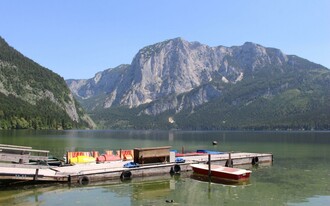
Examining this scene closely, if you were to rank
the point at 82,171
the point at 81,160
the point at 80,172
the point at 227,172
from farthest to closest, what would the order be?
the point at 81,160
the point at 227,172
the point at 82,171
the point at 80,172

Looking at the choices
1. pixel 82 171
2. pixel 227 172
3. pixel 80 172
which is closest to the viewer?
pixel 80 172

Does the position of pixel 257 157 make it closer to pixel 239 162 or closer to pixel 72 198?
pixel 239 162

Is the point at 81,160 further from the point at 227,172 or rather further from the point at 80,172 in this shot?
the point at 227,172

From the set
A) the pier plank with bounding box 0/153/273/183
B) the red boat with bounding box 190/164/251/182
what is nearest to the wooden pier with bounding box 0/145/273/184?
the pier plank with bounding box 0/153/273/183

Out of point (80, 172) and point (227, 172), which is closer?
point (80, 172)

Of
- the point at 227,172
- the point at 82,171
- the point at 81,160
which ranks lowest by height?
the point at 227,172

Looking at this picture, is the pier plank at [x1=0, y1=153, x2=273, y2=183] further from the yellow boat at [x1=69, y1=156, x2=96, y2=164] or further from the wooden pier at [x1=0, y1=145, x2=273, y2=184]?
the yellow boat at [x1=69, y1=156, x2=96, y2=164]

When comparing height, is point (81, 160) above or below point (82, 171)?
above

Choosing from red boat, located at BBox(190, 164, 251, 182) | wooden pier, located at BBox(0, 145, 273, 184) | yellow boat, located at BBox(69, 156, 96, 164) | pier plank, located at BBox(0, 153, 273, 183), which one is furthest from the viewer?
yellow boat, located at BBox(69, 156, 96, 164)

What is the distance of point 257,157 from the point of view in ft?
216

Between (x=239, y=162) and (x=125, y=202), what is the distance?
35.0 metres

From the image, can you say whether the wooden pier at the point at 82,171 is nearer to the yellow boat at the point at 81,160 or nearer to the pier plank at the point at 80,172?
the pier plank at the point at 80,172

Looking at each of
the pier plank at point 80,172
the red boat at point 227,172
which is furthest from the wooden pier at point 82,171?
the red boat at point 227,172

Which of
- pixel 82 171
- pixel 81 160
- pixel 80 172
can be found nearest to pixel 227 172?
pixel 82 171
